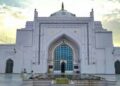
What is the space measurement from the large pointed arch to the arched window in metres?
0.37

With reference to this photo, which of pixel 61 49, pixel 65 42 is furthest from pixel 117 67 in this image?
pixel 61 49

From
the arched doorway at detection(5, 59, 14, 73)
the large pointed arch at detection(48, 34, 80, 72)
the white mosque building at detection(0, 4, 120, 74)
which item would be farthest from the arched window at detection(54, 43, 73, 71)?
the arched doorway at detection(5, 59, 14, 73)

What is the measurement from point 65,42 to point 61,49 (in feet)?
3.41

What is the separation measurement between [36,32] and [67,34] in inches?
148

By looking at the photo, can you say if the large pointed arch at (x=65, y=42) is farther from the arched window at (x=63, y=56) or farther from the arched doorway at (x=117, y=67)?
the arched doorway at (x=117, y=67)

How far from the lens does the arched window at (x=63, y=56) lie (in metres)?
29.1

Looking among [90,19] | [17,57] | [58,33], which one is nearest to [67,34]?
[58,33]

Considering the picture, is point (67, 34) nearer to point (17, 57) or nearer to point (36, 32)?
point (36, 32)

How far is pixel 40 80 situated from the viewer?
12.5m

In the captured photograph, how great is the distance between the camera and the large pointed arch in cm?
2914

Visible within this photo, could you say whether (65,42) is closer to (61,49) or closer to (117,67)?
(61,49)

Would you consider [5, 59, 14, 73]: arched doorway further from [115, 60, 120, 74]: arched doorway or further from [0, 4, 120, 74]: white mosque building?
[115, 60, 120, 74]: arched doorway

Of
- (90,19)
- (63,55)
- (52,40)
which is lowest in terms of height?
(63,55)

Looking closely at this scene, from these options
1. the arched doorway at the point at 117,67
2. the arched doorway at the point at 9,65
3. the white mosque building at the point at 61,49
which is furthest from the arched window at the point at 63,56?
the arched doorway at the point at 117,67
